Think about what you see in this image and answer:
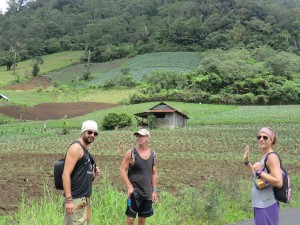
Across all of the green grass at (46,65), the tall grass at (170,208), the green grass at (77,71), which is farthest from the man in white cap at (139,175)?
the green grass at (77,71)

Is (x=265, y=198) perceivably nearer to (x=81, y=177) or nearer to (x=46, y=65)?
(x=81, y=177)

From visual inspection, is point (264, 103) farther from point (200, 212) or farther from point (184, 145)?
point (200, 212)

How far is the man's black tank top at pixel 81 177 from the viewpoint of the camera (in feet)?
19.5

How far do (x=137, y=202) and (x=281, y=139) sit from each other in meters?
25.8

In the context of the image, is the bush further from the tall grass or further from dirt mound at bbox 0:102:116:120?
the tall grass

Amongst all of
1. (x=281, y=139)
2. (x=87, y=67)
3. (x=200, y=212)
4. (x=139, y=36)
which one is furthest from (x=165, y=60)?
(x=200, y=212)

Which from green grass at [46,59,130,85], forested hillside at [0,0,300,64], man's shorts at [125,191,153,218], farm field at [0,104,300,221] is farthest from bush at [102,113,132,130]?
forested hillside at [0,0,300,64]

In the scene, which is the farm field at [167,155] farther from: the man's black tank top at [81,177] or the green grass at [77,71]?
the green grass at [77,71]

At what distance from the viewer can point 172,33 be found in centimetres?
11919

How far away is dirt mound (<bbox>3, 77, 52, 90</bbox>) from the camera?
74188 mm

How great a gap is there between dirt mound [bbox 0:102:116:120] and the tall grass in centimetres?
4007

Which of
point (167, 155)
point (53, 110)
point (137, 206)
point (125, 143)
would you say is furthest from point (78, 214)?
point (53, 110)

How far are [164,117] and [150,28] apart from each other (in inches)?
3611

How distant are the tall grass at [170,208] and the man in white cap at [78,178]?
1.39 metres
